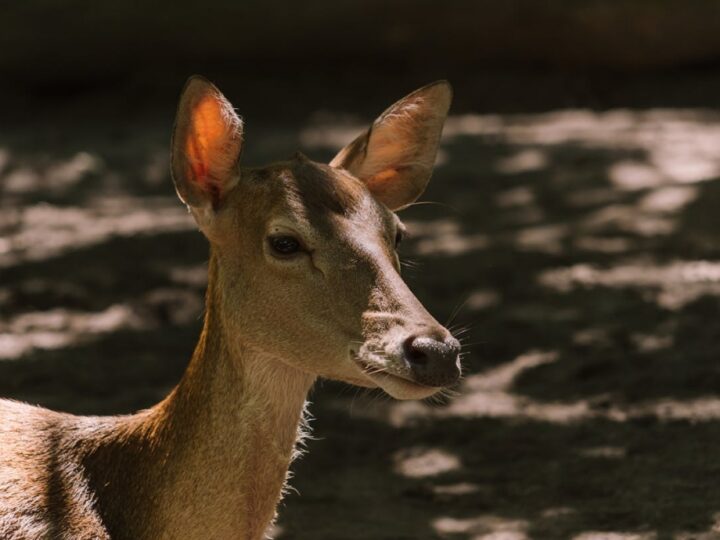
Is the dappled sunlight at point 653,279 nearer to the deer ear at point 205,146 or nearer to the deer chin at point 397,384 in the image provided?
the deer ear at point 205,146

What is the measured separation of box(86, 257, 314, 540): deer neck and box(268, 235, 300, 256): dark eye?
312 mm

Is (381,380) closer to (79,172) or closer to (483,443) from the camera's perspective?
(483,443)

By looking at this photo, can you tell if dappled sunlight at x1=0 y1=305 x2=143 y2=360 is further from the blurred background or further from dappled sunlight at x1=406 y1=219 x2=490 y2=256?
dappled sunlight at x1=406 y1=219 x2=490 y2=256

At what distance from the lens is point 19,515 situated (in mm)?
4629

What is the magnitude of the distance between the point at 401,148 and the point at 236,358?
1.12 m

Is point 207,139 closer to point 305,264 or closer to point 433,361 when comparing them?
point 305,264

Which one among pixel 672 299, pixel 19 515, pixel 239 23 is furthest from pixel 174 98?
pixel 19 515

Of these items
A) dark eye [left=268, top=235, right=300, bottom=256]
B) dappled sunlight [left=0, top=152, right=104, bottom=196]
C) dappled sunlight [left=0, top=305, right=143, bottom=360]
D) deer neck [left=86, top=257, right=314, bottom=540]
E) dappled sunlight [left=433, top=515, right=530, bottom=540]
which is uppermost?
dark eye [left=268, top=235, right=300, bottom=256]

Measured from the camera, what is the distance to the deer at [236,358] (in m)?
4.49

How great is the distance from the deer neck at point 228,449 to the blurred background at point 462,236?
57.3 inches

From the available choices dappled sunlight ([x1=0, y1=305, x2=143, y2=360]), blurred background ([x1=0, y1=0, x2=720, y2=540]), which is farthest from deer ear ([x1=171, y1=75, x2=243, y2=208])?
dappled sunlight ([x1=0, y1=305, x2=143, y2=360])

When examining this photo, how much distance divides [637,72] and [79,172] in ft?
15.6

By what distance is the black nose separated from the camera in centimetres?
411

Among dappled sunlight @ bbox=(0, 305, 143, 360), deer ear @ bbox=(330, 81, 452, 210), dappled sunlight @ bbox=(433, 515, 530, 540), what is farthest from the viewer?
dappled sunlight @ bbox=(0, 305, 143, 360)
